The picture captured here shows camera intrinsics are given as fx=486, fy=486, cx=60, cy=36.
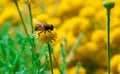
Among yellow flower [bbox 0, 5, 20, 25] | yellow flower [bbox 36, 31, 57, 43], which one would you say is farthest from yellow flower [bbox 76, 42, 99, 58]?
yellow flower [bbox 36, 31, 57, 43]

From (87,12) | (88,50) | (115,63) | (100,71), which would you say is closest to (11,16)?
(87,12)

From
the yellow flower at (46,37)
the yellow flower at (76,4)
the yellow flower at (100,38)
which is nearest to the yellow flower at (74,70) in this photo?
the yellow flower at (100,38)

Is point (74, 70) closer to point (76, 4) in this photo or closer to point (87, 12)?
point (87, 12)

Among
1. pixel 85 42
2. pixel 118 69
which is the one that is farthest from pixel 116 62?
pixel 85 42

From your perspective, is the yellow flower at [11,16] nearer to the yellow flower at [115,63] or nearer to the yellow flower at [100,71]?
→ the yellow flower at [100,71]

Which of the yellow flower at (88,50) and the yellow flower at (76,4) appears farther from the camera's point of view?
the yellow flower at (76,4)

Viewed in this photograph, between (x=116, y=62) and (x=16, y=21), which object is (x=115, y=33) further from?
(x=16, y=21)

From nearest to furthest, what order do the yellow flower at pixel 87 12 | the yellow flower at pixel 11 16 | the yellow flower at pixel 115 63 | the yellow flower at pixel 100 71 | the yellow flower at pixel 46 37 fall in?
1. the yellow flower at pixel 46 37
2. the yellow flower at pixel 115 63
3. the yellow flower at pixel 100 71
4. the yellow flower at pixel 87 12
5. the yellow flower at pixel 11 16

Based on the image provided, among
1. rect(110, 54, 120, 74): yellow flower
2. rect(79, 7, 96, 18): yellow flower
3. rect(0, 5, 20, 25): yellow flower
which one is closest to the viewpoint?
rect(110, 54, 120, 74): yellow flower

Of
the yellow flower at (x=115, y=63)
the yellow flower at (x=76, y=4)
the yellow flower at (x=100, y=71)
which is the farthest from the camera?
the yellow flower at (x=76, y=4)

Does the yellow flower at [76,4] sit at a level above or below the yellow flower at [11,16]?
above

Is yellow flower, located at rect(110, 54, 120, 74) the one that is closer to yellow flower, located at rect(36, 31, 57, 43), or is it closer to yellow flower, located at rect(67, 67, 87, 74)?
yellow flower, located at rect(67, 67, 87, 74)
